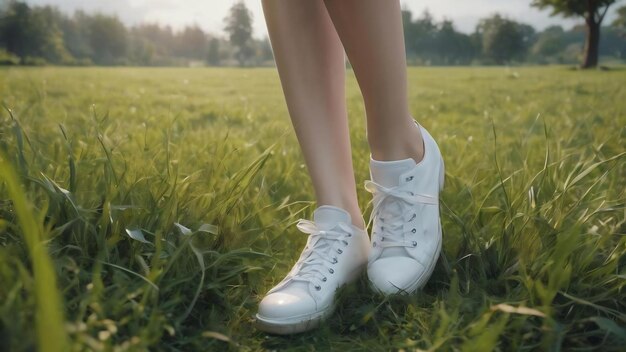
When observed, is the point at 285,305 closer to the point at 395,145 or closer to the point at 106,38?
the point at 395,145

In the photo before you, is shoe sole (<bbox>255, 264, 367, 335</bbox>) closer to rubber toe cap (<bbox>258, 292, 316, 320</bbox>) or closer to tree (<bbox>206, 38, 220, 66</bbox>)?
rubber toe cap (<bbox>258, 292, 316, 320</bbox>)

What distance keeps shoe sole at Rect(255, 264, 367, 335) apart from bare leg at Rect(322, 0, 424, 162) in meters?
0.34

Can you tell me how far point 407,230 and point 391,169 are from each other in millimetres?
121

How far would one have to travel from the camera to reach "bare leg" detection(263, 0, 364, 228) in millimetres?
1164

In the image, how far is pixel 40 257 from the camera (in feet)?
2.00

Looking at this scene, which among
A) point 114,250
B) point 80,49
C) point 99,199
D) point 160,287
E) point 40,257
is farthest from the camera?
point 80,49

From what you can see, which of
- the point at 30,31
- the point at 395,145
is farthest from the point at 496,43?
the point at 395,145

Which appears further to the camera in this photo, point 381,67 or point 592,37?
point 592,37

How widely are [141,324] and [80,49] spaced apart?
1597 centimetres

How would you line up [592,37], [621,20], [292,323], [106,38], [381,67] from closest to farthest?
[292,323] < [381,67] < [621,20] < [592,37] < [106,38]

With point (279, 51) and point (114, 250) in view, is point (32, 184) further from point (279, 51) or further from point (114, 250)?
point (279, 51)

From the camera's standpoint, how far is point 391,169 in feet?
3.94

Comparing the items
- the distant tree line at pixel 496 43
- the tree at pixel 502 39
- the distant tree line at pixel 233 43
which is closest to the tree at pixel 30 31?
the distant tree line at pixel 233 43

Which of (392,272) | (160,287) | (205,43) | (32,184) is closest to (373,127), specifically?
(392,272)
